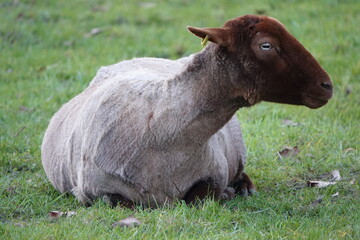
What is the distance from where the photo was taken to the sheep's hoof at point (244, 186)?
628cm

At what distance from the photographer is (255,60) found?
16.8 ft

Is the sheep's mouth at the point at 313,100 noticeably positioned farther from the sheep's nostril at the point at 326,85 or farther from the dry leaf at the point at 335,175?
the dry leaf at the point at 335,175

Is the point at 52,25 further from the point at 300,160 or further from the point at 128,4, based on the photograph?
the point at 300,160

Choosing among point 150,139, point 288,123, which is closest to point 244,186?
point 150,139

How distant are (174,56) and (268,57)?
5680mm

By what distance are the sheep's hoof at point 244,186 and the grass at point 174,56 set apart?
0.13m

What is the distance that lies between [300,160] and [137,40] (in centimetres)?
489

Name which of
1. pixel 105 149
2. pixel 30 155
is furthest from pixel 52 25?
pixel 105 149

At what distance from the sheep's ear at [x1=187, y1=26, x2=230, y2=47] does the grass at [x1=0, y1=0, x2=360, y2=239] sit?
1147 millimetres

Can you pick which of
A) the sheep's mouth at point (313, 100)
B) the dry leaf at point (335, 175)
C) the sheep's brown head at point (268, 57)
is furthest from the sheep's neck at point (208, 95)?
the dry leaf at point (335, 175)

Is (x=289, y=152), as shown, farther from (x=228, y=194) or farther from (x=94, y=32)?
(x=94, y=32)

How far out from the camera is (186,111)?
17.4ft

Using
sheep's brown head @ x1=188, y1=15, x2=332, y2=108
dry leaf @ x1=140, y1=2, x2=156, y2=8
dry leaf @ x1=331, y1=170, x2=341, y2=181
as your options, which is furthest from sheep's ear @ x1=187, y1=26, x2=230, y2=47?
dry leaf @ x1=140, y1=2, x2=156, y2=8

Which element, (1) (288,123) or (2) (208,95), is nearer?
(2) (208,95)
